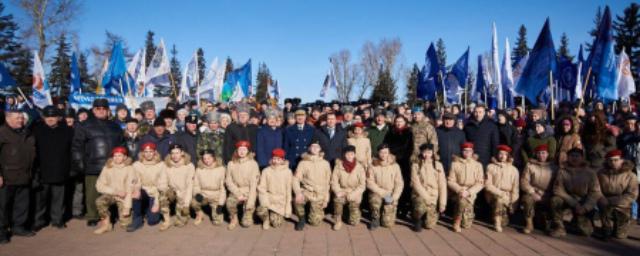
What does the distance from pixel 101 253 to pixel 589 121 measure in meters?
8.75

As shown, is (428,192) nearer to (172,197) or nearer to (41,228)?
(172,197)

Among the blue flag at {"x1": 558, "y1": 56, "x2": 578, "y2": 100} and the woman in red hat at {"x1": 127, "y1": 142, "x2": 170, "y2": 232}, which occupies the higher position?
the blue flag at {"x1": 558, "y1": 56, "x2": 578, "y2": 100}

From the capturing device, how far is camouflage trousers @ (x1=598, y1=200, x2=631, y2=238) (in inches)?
255

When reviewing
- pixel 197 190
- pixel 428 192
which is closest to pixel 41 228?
pixel 197 190

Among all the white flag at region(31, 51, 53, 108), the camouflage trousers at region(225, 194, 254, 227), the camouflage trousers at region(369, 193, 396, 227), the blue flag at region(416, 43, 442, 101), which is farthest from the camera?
the blue flag at region(416, 43, 442, 101)

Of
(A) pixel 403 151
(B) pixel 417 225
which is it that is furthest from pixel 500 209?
(A) pixel 403 151

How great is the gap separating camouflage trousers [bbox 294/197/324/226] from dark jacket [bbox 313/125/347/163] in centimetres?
116

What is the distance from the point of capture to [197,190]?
296 inches

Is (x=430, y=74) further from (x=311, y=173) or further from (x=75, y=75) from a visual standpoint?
(x=75, y=75)

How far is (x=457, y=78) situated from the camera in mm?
16641

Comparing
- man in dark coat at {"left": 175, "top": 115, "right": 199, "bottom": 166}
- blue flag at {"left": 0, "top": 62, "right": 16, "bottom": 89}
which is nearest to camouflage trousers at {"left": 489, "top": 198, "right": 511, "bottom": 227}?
man in dark coat at {"left": 175, "top": 115, "right": 199, "bottom": 166}

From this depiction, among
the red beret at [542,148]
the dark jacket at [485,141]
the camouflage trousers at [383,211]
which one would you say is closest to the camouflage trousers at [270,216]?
the camouflage trousers at [383,211]

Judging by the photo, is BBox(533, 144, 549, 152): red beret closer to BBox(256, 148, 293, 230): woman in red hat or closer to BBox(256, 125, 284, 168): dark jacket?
BBox(256, 148, 293, 230): woman in red hat

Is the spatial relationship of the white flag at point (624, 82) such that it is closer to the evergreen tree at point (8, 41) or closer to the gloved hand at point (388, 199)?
the gloved hand at point (388, 199)
